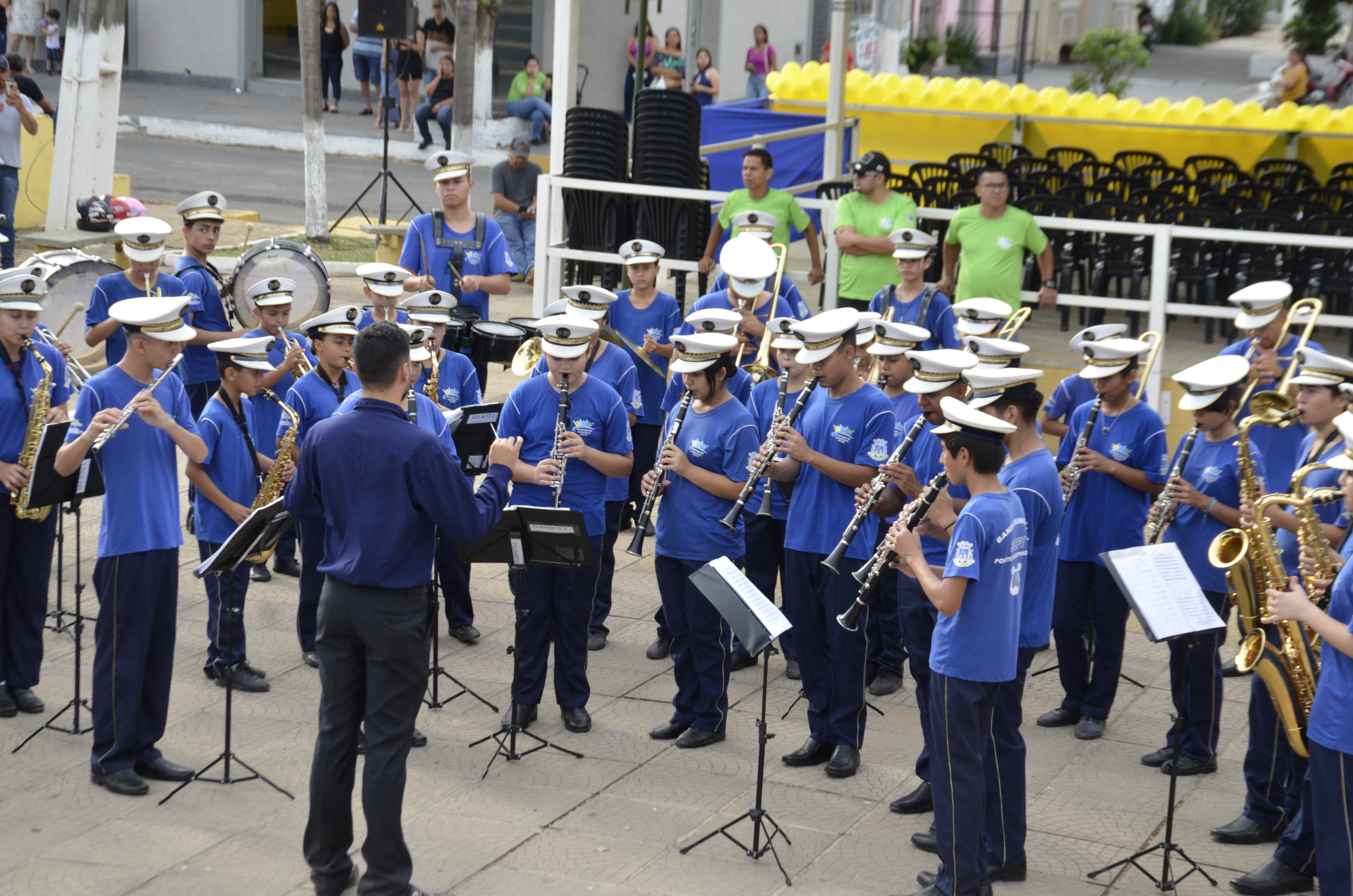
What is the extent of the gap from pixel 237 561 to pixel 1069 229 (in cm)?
814

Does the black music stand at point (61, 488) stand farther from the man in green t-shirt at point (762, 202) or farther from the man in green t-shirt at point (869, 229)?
the man in green t-shirt at point (869, 229)

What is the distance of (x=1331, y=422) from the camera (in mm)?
6207

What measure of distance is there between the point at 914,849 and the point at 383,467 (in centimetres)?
278

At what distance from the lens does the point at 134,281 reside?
9242mm

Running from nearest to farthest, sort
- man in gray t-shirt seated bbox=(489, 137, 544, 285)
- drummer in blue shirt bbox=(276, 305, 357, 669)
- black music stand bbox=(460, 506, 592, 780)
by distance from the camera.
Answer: black music stand bbox=(460, 506, 592, 780) < drummer in blue shirt bbox=(276, 305, 357, 669) < man in gray t-shirt seated bbox=(489, 137, 544, 285)

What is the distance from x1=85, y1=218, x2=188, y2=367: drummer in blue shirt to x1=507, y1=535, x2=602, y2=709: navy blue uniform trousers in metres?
3.63

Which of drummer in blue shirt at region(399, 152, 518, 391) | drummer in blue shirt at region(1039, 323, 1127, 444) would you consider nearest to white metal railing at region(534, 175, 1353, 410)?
drummer in blue shirt at region(399, 152, 518, 391)

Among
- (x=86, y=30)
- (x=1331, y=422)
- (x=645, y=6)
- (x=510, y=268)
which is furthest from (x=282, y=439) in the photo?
(x=86, y=30)

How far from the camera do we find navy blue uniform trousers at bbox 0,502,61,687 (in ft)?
23.3

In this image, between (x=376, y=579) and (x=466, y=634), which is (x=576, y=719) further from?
(x=376, y=579)

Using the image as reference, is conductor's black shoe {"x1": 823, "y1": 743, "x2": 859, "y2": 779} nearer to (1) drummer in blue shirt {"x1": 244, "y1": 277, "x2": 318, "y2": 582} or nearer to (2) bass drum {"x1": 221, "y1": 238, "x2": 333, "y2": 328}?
(1) drummer in blue shirt {"x1": 244, "y1": 277, "x2": 318, "y2": 582}

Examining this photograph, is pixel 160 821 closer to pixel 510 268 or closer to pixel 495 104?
pixel 510 268

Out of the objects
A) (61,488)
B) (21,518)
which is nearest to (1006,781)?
(61,488)

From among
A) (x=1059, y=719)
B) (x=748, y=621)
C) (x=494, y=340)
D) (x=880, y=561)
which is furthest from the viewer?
(x=494, y=340)
